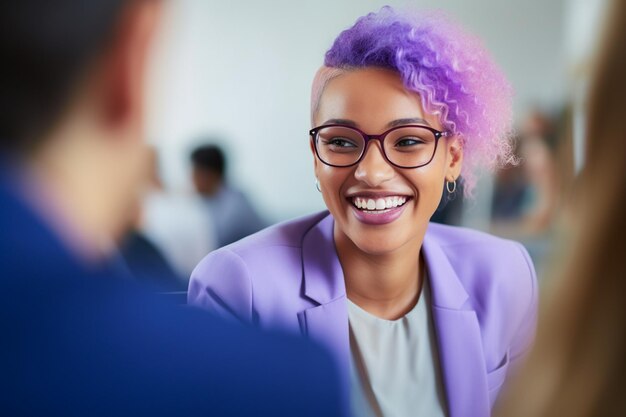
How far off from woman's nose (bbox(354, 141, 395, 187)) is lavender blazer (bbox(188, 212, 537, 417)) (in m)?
0.10

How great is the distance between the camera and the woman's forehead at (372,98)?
1.08 meters

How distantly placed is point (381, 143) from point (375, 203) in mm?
93

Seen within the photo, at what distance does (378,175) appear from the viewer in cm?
110

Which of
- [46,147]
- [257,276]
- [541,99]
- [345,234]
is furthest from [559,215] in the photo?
[46,147]

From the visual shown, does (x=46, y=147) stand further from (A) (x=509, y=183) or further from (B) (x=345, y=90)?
(A) (x=509, y=183)

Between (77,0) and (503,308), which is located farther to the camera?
(503,308)

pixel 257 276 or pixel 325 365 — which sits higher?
pixel 257 276

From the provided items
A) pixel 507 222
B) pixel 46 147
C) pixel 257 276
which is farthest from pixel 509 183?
pixel 46 147

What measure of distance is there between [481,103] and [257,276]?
1.43ft

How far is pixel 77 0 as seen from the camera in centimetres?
104

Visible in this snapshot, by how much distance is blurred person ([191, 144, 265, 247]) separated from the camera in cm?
108

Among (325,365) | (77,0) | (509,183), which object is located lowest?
(325,365)

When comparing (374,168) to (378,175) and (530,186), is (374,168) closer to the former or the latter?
(378,175)

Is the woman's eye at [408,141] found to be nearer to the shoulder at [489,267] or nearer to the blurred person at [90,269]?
the shoulder at [489,267]
